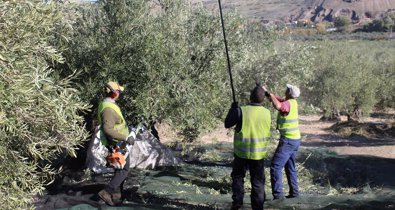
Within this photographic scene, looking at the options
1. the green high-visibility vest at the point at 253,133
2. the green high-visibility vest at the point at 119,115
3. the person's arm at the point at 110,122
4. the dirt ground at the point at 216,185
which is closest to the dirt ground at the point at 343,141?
the dirt ground at the point at 216,185

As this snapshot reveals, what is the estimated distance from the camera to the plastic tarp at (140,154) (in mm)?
9688

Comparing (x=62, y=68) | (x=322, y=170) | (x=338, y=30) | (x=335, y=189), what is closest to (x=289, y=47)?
(x=322, y=170)

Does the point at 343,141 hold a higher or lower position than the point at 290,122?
lower

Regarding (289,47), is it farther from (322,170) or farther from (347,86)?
(347,86)

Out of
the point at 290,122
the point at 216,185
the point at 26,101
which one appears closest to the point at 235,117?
the point at 290,122

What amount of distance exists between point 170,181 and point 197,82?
2.00 meters

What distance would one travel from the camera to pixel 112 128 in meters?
6.86

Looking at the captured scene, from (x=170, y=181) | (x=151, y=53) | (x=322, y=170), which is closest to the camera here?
(x=151, y=53)

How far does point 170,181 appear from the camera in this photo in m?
9.28

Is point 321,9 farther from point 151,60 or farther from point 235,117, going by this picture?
point 235,117

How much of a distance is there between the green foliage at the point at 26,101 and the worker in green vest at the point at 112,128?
1.34 metres

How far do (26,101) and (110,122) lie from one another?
2.80 metres

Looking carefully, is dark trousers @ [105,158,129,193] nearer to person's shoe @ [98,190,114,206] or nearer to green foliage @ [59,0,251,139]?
person's shoe @ [98,190,114,206]

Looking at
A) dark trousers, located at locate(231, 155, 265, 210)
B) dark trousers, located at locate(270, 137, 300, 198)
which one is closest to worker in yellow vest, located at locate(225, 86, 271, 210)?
dark trousers, located at locate(231, 155, 265, 210)
